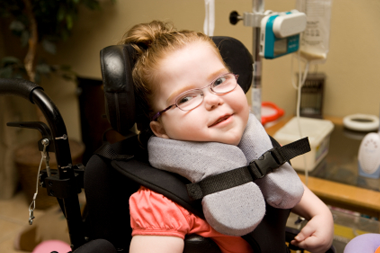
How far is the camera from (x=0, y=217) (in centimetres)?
236

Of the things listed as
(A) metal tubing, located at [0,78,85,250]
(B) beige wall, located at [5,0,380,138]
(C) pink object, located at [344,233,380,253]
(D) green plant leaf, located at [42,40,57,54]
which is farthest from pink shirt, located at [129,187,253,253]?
(D) green plant leaf, located at [42,40,57,54]

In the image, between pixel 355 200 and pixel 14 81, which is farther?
pixel 355 200

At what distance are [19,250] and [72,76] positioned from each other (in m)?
1.34

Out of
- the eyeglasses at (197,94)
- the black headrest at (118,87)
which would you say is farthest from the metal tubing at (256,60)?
the black headrest at (118,87)

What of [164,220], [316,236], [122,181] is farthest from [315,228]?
[122,181]

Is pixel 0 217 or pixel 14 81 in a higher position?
pixel 14 81

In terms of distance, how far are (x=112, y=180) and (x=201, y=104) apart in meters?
0.30

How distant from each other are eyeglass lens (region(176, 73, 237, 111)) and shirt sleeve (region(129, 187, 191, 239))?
0.71ft

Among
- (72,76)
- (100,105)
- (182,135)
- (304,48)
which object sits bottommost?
(100,105)

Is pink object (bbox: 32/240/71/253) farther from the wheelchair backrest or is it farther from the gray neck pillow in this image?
the gray neck pillow

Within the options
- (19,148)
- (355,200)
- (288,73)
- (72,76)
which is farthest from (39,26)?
(355,200)

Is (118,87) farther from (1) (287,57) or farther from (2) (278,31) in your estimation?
(1) (287,57)

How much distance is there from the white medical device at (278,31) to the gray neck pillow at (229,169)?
0.43 m

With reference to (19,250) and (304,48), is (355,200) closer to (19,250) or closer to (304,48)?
(304,48)
